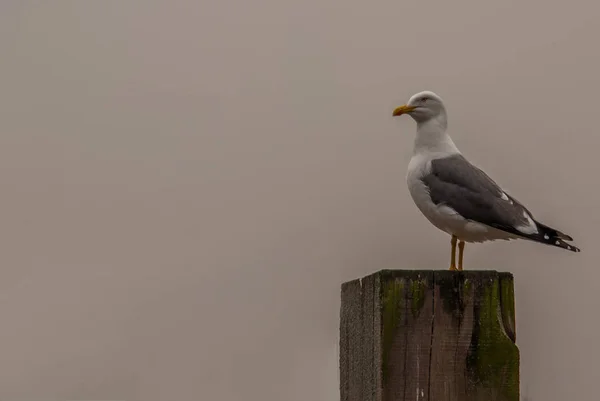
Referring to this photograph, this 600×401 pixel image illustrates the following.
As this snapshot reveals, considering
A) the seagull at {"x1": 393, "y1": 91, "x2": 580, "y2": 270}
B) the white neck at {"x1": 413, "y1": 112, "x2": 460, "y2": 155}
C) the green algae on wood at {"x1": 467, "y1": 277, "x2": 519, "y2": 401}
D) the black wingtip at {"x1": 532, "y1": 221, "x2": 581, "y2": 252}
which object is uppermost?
the white neck at {"x1": 413, "y1": 112, "x2": 460, "y2": 155}

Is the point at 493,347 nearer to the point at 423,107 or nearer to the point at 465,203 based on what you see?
the point at 465,203

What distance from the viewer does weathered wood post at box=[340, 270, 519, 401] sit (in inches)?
88.7

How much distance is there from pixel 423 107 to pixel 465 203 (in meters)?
0.76

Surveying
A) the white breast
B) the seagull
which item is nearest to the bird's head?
the seagull

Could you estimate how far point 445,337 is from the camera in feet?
7.44

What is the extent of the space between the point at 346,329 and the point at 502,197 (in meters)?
1.88

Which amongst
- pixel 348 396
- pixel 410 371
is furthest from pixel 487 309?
pixel 348 396

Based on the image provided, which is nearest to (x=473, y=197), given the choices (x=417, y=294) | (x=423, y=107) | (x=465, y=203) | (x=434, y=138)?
(x=465, y=203)

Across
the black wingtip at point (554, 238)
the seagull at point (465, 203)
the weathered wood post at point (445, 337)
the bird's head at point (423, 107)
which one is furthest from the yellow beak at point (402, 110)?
the weathered wood post at point (445, 337)

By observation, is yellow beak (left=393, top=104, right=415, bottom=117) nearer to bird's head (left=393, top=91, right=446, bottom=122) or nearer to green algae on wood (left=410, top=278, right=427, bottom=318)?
bird's head (left=393, top=91, right=446, bottom=122)

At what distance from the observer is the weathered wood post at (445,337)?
225 centimetres

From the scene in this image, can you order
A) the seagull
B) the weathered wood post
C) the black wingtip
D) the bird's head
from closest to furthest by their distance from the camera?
the weathered wood post < the black wingtip < the seagull < the bird's head

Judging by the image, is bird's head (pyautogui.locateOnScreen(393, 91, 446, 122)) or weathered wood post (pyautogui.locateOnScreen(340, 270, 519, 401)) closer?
weathered wood post (pyautogui.locateOnScreen(340, 270, 519, 401))

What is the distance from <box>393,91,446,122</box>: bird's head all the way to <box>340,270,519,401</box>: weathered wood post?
268 centimetres
